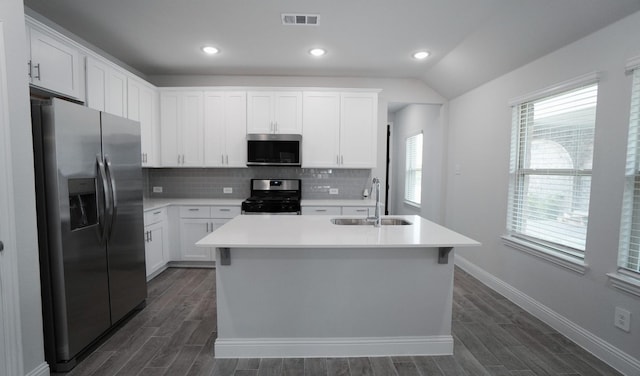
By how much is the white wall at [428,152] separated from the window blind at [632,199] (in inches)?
98.1

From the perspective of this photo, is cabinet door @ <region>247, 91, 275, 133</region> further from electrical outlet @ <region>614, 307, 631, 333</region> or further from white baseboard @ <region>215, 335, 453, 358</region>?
electrical outlet @ <region>614, 307, 631, 333</region>

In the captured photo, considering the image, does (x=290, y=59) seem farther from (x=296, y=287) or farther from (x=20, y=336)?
(x=20, y=336)

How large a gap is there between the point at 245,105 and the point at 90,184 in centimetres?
224

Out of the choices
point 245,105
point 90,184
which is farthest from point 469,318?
point 245,105

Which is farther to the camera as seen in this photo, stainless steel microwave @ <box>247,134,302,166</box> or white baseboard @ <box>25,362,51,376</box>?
stainless steel microwave @ <box>247,134,302,166</box>

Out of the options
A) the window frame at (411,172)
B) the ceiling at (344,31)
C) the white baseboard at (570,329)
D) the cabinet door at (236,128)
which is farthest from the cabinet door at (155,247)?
the window frame at (411,172)

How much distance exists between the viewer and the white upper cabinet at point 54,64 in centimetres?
204

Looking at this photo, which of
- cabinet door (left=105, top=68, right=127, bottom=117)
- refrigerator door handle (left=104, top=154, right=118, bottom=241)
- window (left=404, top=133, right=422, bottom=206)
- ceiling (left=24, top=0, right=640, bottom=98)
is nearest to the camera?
refrigerator door handle (left=104, top=154, right=118, bottom=241)

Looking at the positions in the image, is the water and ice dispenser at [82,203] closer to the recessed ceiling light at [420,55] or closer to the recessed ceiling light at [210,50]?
the recessed ceiling light at [210,50]

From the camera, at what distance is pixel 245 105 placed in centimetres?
390

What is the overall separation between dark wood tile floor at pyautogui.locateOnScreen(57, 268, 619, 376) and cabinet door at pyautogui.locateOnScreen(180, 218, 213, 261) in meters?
1.02

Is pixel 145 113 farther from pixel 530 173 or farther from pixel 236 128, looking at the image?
pixel 530 173

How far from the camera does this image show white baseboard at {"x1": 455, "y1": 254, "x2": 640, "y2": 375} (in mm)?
1889

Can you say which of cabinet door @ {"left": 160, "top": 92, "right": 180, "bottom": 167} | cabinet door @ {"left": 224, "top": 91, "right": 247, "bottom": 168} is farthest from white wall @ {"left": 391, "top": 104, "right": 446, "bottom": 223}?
cabinet door @ {"left": 160, "top": 92, "right": 180, "bottom": 167}
